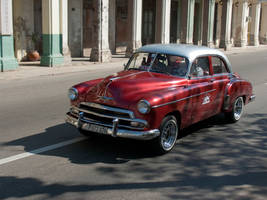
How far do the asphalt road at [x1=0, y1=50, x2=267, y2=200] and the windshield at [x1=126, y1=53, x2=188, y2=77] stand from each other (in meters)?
1.27

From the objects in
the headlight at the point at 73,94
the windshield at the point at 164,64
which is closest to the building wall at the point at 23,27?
the windshield at the point at 164,64

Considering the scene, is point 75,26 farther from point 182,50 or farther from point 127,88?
point 127,88

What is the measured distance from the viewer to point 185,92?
239 inches

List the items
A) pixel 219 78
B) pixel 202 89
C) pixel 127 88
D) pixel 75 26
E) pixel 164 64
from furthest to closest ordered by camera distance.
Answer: pixel 75 26 → pixel 219 78 → pixel 164 64 → pixel 202 89 → pixel 127 88

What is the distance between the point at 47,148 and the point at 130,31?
59.7ft

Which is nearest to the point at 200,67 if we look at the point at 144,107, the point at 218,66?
the point at 218,66

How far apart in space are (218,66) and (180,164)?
2.79 metres

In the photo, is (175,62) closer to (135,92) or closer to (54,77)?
(135,92)

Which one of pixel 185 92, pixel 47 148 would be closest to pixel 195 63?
pixel 185 92

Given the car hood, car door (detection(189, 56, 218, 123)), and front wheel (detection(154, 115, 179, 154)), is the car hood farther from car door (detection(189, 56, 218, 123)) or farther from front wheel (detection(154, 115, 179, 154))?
front wheel (detection(154, 115, 179, 154))

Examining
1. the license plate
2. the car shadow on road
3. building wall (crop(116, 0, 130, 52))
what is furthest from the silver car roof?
building wall (crop(116, 0, 130, 52))

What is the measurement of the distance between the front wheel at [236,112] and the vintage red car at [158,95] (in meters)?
0.09

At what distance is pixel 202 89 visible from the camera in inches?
257

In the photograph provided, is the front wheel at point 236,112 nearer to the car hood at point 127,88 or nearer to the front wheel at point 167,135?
the car hood at point 127,88
